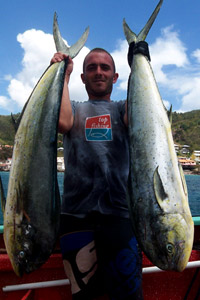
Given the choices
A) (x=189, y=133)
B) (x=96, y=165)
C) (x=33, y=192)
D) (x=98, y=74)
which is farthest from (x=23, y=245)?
(x=189, y=133)

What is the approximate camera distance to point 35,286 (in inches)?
92.7

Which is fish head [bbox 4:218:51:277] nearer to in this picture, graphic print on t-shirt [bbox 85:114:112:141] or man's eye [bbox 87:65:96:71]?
graphic print on t-shirt [bbox 85:114:112:141]

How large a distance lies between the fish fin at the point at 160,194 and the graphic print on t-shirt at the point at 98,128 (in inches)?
21.6

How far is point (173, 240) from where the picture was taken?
1500mm

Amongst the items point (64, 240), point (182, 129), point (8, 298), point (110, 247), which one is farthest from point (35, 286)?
point (182, 129)

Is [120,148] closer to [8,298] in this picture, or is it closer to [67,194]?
[67,194]

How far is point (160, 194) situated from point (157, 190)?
3cm

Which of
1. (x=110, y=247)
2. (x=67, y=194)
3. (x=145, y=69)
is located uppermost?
(x=145, y=69)

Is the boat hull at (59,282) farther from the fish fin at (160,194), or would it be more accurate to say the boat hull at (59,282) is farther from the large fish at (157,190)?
the fish fin at (160,194)

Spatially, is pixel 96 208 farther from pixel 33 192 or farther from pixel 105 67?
pixel 105 67

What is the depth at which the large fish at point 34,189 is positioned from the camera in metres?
1.54

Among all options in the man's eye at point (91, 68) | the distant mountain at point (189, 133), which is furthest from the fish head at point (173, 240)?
the distant mountain at point (189, 133)

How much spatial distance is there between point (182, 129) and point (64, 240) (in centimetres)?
9430

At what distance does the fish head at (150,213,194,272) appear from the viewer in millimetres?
1500
